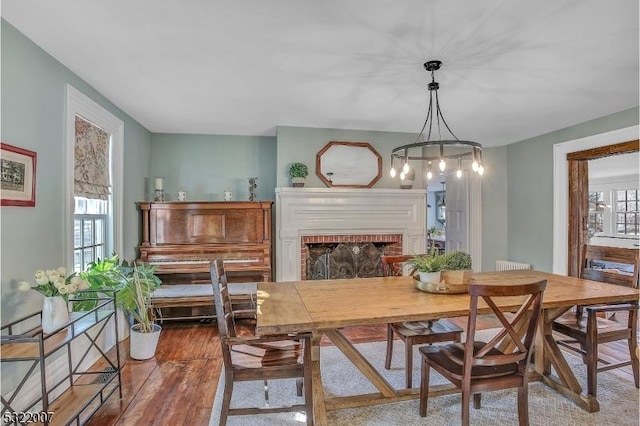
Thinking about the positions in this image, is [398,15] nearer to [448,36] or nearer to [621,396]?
[448,36]

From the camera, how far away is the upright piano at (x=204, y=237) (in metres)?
4.25

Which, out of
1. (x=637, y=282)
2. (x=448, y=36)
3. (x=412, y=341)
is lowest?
(x=412, y=341)

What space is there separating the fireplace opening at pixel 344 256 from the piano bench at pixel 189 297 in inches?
37.3

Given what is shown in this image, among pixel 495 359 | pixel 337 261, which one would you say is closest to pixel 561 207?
pixel 337 261

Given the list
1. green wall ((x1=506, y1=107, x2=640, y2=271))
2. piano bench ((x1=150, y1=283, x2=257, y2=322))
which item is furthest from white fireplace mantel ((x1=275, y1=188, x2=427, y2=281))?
green wall ((x1=506, y1=107, x2=640, y2=271))

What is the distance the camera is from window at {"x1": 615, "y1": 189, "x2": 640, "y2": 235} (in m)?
6.98

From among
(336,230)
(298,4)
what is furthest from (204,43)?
(336,230)

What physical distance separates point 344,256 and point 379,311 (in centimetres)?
285

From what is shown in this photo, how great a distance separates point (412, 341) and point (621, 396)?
1.51m

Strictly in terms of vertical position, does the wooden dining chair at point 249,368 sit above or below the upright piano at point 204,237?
below

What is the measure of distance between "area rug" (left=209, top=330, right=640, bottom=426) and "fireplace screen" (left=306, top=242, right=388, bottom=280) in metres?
1.98

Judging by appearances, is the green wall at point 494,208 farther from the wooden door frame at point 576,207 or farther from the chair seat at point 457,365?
the chair seat at point 457,365

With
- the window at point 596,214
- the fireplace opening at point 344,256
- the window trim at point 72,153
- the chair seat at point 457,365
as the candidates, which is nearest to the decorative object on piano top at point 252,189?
the fireplace opening at point 344,256

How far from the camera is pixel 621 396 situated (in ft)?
8.07
